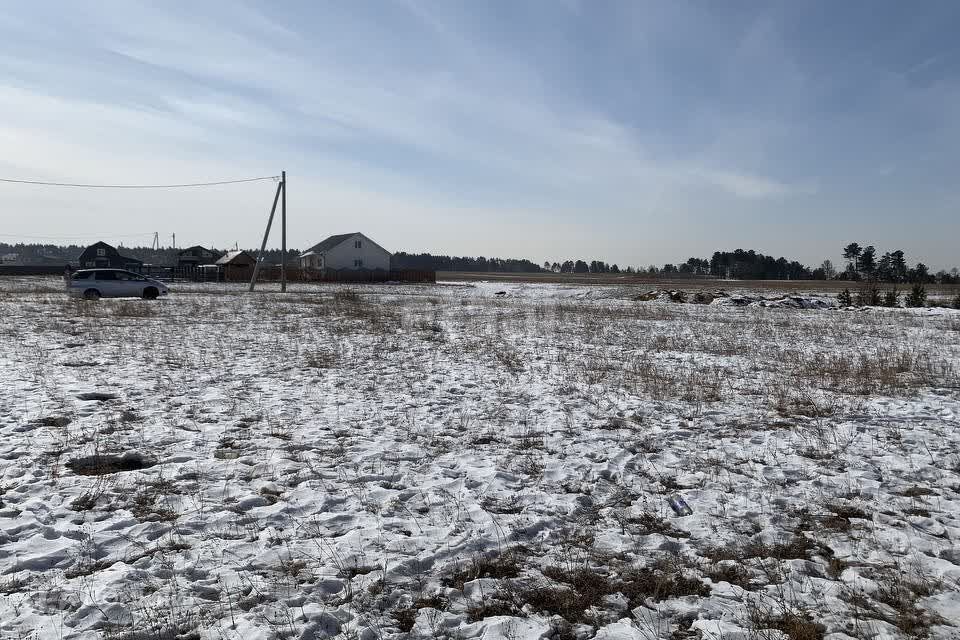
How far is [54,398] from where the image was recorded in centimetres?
768

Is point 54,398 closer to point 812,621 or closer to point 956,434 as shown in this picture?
point 812,621

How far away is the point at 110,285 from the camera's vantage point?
87.9ft

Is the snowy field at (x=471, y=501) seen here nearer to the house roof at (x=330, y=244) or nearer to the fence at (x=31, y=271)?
the house roof at (x=330, y=244)

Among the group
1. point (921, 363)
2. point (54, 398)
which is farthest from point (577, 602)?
point (921, 363)

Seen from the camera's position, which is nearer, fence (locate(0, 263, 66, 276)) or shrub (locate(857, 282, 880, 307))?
shrub (locate(857, 282, 880, 307))

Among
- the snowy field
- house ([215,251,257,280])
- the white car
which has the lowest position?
the snowy field

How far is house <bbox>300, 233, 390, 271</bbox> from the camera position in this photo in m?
68.6

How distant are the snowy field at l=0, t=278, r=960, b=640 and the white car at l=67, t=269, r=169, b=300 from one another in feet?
62.1

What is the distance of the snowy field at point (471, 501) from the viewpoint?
339cm

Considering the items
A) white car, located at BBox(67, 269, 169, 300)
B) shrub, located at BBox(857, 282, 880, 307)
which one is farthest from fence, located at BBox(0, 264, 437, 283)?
shrub, located at BBox(857, 282, 880, 307)

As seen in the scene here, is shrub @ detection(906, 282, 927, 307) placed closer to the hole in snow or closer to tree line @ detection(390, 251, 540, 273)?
the hole in snow

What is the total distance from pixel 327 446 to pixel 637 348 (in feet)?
31.4

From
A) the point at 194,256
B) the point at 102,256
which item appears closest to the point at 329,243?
the point at 194,256

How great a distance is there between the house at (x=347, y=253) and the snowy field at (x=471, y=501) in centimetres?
5925
